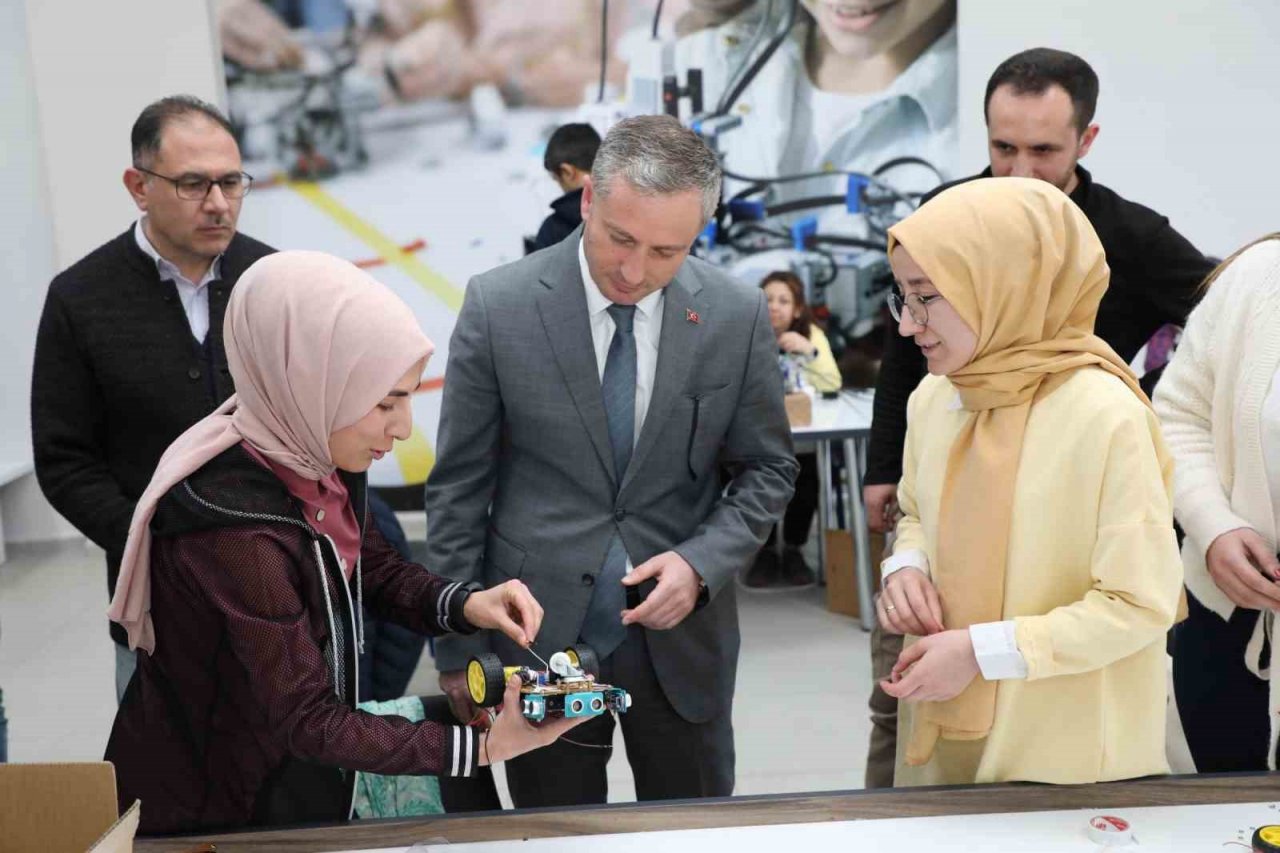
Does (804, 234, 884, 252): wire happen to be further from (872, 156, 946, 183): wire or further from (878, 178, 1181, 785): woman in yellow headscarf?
(878, 178, 1181, 785): woman in yellow headscarf

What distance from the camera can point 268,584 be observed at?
4.81ft

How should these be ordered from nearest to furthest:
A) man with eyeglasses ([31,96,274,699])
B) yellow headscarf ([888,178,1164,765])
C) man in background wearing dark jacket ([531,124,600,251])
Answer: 1. yellow headscarf ([888,178,1164,765])
2. man with eyeglasses ([31,96,274,699])
3. man in background wearing dark jacket ([531,124,600,251])

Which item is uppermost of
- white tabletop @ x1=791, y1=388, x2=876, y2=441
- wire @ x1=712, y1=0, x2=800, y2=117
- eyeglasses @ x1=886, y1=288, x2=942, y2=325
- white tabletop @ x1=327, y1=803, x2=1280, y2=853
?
wire @ x1=712, y1=0, x2=800, y2=117

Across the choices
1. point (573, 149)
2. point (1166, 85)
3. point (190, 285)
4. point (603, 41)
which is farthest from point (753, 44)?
point (190, 285)

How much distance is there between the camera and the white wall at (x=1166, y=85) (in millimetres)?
Result: 5918

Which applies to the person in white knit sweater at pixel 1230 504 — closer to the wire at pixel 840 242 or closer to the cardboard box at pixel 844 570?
the cardboard box at pixel 844 570

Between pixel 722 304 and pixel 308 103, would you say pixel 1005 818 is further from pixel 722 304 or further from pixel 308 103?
pixel 308 103

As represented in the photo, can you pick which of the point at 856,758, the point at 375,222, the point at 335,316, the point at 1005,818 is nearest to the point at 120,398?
the point at 335,316

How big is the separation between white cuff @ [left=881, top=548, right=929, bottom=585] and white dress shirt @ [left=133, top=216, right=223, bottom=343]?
1422 mm

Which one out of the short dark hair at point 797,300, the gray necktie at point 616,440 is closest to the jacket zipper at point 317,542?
the gray necktie at point 616,440

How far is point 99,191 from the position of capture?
5.83 metres

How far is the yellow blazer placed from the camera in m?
1.54

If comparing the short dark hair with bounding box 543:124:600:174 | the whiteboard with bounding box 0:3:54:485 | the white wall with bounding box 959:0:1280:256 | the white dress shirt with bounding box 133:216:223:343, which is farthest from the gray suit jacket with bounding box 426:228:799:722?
the whiteboard with bounding box 0:3:54:485

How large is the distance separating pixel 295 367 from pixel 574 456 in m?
0.63
